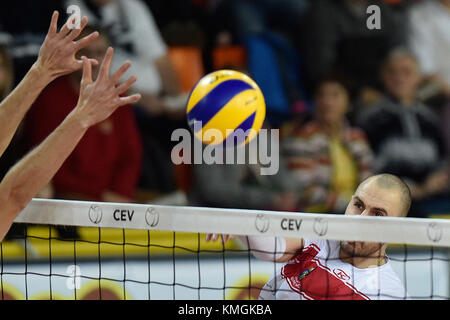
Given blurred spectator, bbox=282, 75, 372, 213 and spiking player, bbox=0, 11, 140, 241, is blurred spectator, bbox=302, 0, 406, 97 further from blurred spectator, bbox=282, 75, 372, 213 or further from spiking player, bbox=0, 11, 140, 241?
spiking player, bbox=0, 11, 140, 241

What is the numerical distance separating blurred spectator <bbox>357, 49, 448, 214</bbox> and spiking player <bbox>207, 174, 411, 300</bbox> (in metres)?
3.90

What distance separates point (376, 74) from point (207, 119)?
11.6ft

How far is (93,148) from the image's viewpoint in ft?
23.9

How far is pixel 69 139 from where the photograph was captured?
292cm

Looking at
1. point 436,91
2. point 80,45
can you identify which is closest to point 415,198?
point 436,91

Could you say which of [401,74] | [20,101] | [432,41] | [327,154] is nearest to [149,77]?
[327,154]

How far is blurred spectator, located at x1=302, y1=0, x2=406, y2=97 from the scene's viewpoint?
25.1 feet

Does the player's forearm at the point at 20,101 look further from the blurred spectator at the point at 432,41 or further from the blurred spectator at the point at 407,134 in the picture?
the blurred spectator at the point at 432,41

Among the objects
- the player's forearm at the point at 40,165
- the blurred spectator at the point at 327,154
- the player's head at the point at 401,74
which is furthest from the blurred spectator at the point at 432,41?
the player's forearm at the point at 40,165

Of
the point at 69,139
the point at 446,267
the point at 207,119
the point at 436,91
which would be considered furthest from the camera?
the point at 436,91

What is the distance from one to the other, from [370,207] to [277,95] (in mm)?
4138

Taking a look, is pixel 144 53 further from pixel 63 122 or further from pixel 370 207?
pixel 63 122

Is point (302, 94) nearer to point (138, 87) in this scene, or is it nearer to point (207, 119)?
point (138, 87)

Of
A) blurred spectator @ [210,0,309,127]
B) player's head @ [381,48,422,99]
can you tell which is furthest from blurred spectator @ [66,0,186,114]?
player's head @ [381,48,422,99]
